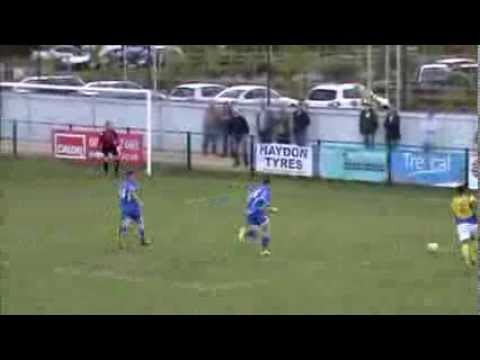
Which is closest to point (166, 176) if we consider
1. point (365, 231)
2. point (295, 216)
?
point (295, 216)

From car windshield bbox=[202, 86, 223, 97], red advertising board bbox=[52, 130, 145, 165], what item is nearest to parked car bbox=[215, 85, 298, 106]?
car windshield bbox=[202, 86, 223, 97]

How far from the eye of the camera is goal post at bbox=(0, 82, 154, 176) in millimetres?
36656

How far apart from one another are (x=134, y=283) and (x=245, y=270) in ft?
6.48

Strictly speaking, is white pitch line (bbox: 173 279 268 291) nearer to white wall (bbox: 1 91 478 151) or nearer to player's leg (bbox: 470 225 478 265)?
player's leg (bbox: 470 225 478 265)

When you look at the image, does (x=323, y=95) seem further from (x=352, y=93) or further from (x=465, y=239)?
(x=465, y=239)

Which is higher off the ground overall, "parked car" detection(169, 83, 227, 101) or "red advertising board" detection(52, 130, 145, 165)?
"parked car" detection(169, 83, 227, 101)

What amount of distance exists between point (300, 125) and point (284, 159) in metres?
2.49

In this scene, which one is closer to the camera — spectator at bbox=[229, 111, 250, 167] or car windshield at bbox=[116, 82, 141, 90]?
spectator at bbox=[229, 111, 250, 167]

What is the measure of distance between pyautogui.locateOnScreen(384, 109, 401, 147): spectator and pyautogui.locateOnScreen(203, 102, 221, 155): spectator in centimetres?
547

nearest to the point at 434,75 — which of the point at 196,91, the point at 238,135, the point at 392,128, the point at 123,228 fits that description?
the point at 392,128

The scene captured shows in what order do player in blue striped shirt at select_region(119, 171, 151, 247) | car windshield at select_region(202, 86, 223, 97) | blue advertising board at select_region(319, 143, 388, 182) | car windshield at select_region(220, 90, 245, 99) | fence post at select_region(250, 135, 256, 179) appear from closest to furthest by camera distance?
player in blue striped shirt at select_region(119, 171, 151, 247), blue advertising board at select_region(319, 143, 388, 182), fence post at select_region(250, 135, 256, 179), car windshield at select_region(220, 90, 245, 99), car windshield at select_region(202, 86, 223, 97)

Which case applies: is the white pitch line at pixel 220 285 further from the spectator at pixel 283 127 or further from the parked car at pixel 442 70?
the parked car at pixel 442 70

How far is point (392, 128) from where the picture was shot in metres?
32.0

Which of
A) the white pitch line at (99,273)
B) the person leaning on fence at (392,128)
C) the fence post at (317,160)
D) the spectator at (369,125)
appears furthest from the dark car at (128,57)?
the white pitch line at (99,273)
